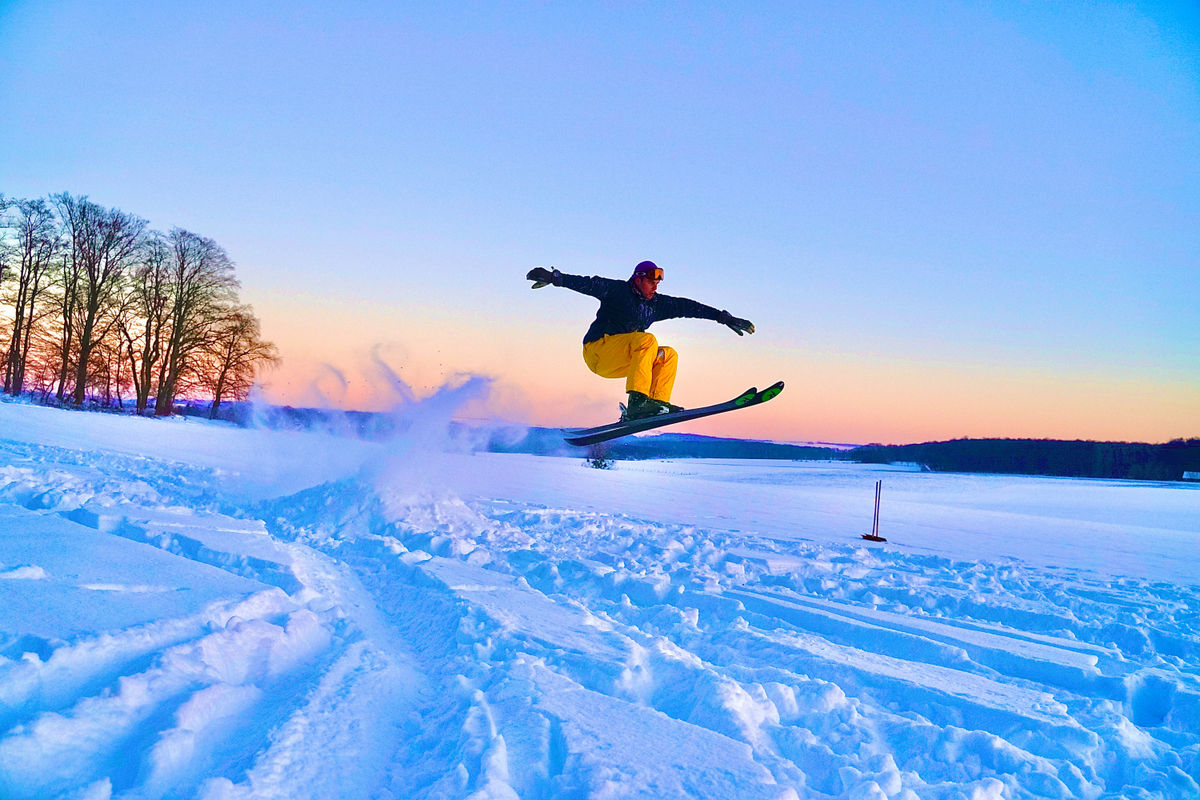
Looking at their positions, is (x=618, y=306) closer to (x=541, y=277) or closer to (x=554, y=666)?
(x=541, y=277)

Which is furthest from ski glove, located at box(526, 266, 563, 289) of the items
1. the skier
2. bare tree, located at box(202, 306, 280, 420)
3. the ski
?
bare tree, located at box(202, 306, 280, 420)

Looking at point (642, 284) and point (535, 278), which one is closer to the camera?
point (535, 278)

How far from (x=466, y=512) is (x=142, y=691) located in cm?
706

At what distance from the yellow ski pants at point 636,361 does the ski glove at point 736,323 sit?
79 centimetres

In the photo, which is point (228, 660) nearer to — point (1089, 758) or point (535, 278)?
point (535, 278)

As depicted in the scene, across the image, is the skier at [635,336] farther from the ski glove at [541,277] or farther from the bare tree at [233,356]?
the bare tree at [233,356]

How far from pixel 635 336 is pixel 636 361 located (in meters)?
0.27

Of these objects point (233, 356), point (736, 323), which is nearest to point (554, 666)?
point (736, 323)

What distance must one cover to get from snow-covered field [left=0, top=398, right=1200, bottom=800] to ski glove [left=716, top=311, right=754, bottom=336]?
2770mm

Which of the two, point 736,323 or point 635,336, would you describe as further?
point 736,323

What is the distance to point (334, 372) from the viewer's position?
12922 millimetres

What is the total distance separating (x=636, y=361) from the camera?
6.71 meters

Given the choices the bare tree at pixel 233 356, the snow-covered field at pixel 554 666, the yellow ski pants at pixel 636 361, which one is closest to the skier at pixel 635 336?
the yellow ski pants at pixel 636 361

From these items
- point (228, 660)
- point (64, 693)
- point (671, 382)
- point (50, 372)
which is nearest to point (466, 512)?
point (671, 382)
